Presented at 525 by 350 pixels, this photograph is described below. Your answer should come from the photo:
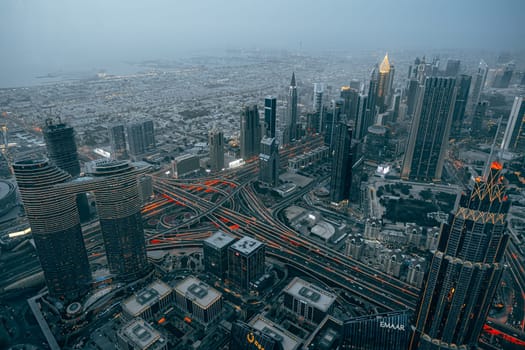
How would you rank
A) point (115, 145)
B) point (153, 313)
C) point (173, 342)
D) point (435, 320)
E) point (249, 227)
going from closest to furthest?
1. point (435, 320)
2. point (173, 342)
3. point (153, 313)
4. point (249, 227)
5. point (115, 145)

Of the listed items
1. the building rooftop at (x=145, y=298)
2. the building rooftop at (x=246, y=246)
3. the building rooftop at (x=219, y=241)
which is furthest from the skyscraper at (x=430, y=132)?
the building rooftop at (x=145, y=298)

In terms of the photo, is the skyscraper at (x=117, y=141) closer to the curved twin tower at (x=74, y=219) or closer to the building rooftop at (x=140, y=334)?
the curved twin tower at (x=74, y=219)

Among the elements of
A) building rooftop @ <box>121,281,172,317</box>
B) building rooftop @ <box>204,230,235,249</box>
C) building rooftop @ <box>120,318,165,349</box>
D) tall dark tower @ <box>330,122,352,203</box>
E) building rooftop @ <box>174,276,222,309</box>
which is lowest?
building rooftop @ <box>121,281,172,317</box>

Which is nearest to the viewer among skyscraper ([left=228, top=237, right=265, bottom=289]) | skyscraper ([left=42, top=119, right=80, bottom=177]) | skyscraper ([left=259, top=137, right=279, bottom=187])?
skyscraper ([left=228, top=237, right=265, bottom=289])

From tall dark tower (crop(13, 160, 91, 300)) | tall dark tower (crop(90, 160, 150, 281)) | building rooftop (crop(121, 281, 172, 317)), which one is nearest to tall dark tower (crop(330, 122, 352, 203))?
tall dark tower (crop(90, 160, 150, 281))

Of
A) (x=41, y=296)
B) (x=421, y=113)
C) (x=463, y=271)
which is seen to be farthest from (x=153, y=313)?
(x=421, y=113)

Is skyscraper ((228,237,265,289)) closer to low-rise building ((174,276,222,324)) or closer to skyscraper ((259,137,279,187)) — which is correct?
low-rise building ((174,276,222,324))

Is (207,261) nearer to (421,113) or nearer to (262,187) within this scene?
(262,187)

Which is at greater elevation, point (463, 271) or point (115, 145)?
point (463, 271)
